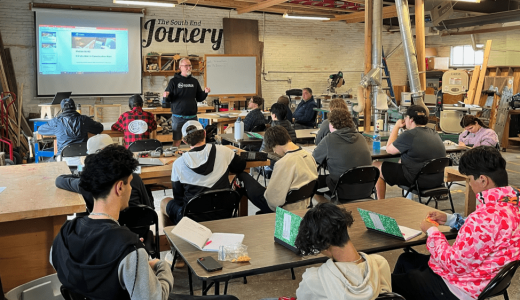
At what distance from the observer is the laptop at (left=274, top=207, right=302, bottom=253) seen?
2.40m

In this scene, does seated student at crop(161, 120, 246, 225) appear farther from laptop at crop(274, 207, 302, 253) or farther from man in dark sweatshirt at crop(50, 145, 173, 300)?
man in dark sweatshirt at crop(50, 145, 173, 300)

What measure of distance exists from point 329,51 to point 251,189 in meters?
10.5

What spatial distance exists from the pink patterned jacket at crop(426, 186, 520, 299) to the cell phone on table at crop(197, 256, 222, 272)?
101cm

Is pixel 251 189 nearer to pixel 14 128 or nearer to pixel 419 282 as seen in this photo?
pixel 419 282

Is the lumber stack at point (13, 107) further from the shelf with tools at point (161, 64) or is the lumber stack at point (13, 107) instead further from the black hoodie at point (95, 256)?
the black hoodie at point (95, 256)

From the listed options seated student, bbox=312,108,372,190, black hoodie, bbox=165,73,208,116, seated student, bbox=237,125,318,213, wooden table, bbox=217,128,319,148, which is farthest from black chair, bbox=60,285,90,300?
black hoodie, bbox=165,73,208,116

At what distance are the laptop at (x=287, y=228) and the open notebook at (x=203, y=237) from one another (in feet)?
A: 0.66

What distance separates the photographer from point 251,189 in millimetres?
4039

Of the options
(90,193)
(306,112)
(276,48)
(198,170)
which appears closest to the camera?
(90,193)

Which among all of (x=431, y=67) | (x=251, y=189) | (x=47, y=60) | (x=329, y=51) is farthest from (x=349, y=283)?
(x=431, y=67)

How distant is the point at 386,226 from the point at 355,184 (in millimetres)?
1720

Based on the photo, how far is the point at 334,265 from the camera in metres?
1.79

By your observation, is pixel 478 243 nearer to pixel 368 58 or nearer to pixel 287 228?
pixel 287 228

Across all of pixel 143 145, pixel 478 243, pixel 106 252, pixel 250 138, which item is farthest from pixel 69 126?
pixel 478 243
